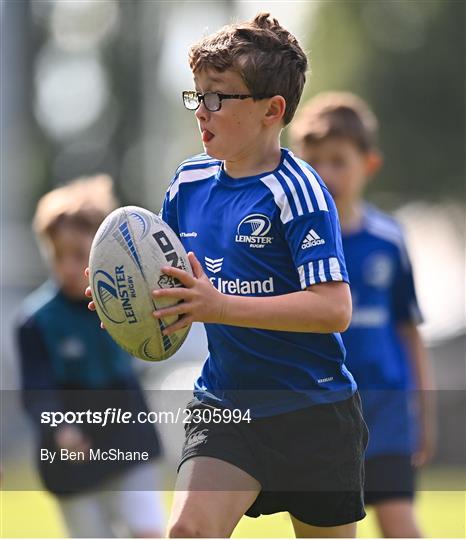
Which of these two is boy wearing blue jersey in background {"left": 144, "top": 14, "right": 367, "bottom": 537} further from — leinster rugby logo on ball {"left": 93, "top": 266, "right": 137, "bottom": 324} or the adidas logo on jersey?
leinster rugby logo on ball {"left": 93, "top": 266, "right": 137, "bottom": 324}

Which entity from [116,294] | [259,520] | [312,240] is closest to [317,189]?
[312,240]

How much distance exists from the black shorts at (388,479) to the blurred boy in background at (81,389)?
937 millimetres

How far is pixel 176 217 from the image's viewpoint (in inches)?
167

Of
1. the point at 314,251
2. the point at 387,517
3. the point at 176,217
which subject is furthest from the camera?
the point at 387,517

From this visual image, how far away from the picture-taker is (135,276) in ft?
12.5

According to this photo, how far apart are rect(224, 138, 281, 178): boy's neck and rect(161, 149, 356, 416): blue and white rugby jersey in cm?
4

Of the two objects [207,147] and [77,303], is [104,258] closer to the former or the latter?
[207,147]

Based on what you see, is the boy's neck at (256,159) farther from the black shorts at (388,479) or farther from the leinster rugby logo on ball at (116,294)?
the black shorts at (388,479)

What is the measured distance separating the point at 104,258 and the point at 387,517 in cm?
230

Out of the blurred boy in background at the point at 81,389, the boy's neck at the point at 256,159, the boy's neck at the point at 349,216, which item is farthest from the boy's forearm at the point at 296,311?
the boy's neck at the point at 349,216

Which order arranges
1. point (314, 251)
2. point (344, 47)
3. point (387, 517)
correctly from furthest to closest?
point (344, 47) < point (387, 517) < point (314, 251)

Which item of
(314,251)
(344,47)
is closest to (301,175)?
(314,251)

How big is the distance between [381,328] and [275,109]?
2035mm

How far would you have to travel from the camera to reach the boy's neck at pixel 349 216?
6.00 metres
